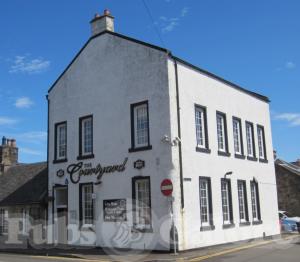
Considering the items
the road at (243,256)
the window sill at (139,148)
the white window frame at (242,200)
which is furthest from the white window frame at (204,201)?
the white window frame at (242,200)

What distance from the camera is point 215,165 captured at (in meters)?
22.0

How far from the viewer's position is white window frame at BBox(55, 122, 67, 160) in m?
24.1

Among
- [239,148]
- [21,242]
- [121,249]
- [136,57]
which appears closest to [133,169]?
[121,249]

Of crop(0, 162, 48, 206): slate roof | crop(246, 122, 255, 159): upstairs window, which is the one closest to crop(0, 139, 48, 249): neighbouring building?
crop(0, 162, 48, 206): slate roof

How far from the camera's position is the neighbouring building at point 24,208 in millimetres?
24531

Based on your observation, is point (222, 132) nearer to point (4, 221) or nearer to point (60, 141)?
point (60, 141)

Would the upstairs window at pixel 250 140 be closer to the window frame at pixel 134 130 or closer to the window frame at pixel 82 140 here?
the window frame at pixel 134 130

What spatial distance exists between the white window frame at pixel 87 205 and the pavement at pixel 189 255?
5.36 feet

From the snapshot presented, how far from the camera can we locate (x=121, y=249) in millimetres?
20297

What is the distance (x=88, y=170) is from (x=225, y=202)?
269 inches

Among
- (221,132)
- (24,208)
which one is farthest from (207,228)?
(24,208)

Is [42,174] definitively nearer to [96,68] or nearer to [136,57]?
[96,68]

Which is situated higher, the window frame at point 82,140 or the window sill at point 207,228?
the window frame at point 82,140

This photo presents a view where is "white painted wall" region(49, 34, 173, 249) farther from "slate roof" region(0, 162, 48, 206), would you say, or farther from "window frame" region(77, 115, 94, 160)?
"slate roof" region(0, 162, 48, 206)
